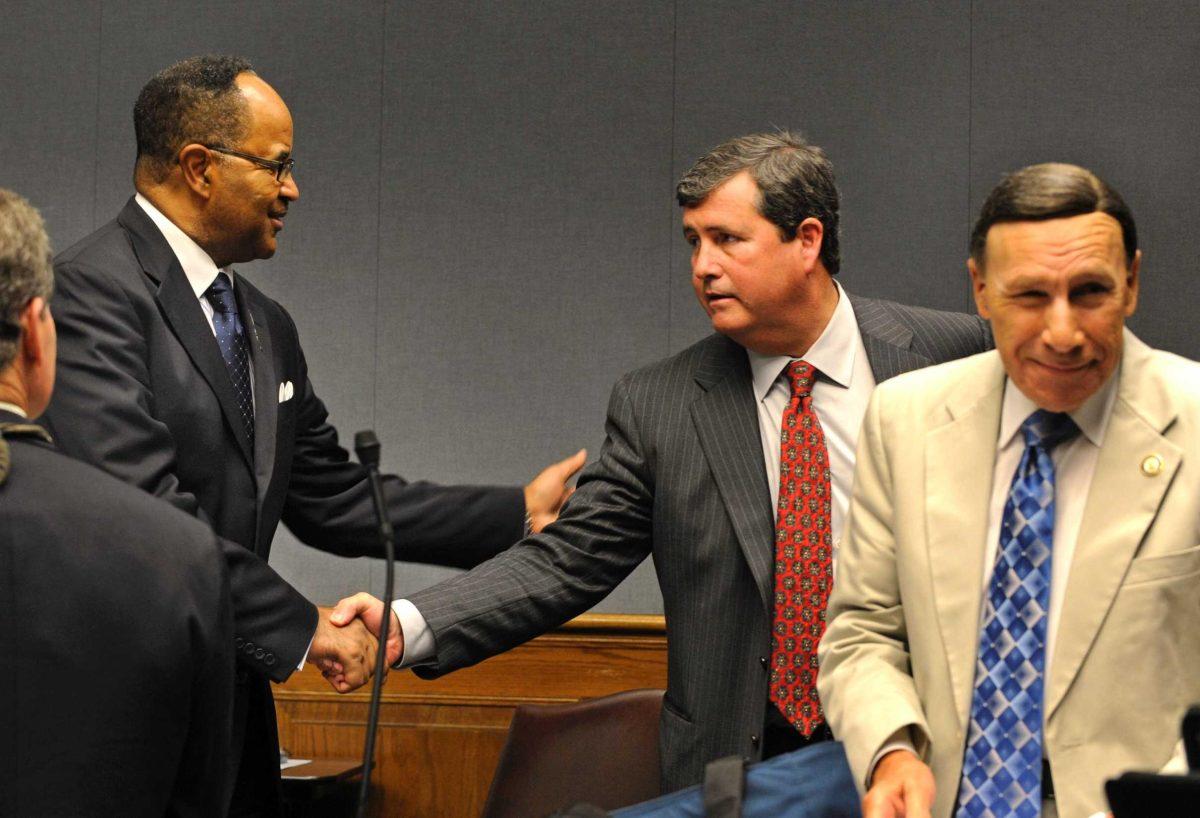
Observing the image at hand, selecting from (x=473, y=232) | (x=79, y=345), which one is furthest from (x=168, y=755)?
(x=473, y=232)

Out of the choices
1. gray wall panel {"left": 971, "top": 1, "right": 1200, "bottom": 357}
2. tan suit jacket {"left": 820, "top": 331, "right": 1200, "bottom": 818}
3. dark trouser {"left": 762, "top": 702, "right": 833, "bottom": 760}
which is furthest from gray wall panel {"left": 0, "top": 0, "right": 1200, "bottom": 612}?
tan suit jacket {"left": 820, "top": 331, "right": 1200, "bottom": 818}

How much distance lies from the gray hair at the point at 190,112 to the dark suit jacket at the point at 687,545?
0.94 meters

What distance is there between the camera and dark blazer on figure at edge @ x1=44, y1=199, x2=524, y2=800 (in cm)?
263

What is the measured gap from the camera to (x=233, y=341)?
2.93 meters

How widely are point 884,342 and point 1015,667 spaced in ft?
3.41

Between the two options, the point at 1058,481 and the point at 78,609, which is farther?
the point at 1058,481

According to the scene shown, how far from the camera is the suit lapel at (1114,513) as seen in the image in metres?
1.76

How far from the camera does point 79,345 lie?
8.69ft

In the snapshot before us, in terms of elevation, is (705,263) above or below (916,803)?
above

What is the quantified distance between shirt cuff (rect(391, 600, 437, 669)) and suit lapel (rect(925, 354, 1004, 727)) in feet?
3.59

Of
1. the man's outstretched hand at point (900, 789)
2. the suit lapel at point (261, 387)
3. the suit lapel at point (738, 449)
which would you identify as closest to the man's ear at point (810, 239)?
the suit lapel at point (738, 449)

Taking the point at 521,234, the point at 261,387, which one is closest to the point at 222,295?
the point at 261,387

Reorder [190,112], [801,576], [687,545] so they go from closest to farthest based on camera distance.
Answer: [801,576] < [687,545] < [190,112]

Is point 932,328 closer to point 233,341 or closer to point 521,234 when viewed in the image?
point 233,341
